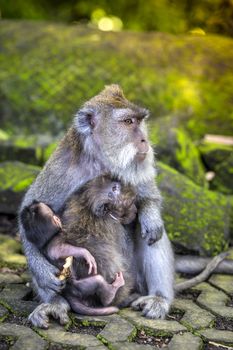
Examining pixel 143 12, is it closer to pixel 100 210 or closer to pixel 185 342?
pixel 100 210

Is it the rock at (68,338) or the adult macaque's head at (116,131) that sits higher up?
the adult macaque's head at (116,131)

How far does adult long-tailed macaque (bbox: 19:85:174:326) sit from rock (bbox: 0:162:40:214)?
1.88 meters

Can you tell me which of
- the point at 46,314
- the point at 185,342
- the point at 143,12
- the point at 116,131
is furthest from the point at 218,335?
the point at 143,12

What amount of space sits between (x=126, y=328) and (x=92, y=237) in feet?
2.29

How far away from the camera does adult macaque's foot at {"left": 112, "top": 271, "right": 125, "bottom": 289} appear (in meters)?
4.50

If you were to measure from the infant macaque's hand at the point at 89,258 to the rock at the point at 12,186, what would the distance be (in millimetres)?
2375

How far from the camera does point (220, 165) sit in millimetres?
7508

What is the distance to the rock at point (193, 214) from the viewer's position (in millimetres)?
5977

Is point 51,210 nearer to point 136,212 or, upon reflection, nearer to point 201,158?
point 136,212

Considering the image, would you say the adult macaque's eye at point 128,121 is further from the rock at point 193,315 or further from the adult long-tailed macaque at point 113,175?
the rock at point 193,315

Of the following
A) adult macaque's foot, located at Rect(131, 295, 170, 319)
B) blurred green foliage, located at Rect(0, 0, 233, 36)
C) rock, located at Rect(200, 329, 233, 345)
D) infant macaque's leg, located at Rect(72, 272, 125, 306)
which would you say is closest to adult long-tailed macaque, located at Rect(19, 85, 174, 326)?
adult macaque's foot, located at Rect(131, 295, 170, 319)

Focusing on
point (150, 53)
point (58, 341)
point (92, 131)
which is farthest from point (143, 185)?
point (150, 53)

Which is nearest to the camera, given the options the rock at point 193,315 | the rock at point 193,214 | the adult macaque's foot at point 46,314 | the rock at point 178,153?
the adult macaque's foot at point 46,314

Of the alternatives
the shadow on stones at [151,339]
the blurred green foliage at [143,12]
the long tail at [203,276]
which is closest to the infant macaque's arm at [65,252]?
the shadow on stones at [151,339]
